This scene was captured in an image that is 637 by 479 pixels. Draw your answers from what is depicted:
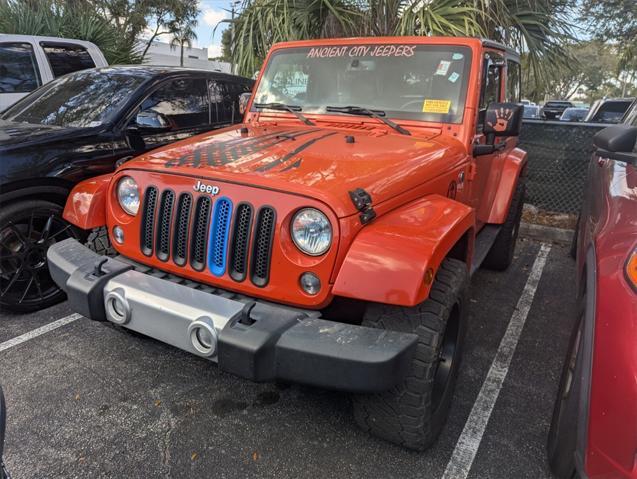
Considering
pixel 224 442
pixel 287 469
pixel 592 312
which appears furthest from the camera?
pixel 224 442

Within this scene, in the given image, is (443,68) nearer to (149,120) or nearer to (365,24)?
(149,120)

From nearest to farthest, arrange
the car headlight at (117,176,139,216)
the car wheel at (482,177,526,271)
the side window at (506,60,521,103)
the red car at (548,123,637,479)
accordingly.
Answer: the red car at (548,123,637,479) → the car headlight at (117,176,139,216) → the side window at (506,60,521,103) → the car wheel at (482,177,526,271)

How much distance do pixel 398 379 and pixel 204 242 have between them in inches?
42.6

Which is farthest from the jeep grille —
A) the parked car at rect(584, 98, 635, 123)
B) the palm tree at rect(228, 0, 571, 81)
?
the parked car at rect(584, 98, 635, 123)

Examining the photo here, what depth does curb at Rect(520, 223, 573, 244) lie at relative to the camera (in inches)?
222

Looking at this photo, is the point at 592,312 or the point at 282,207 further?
the point at 282,207

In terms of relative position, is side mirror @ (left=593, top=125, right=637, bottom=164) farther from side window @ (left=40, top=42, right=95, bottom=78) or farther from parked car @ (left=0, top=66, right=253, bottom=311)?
side window @ (left=40, top=42, right=95, bottom=78)

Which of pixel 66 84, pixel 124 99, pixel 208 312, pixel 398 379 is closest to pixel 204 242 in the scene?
pixel 208 312

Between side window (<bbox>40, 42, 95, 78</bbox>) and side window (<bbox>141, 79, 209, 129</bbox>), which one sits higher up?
side window (<bbox>40, 42, 95, 78</bbox>)

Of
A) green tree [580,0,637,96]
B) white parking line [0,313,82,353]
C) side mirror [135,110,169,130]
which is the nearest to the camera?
white parking line [0,313,82,353]

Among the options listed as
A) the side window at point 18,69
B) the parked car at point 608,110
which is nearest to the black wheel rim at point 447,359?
the side window at point 18,69

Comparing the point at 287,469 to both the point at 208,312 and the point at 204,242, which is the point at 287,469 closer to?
the point at 208,312

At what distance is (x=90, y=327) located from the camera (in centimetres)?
338

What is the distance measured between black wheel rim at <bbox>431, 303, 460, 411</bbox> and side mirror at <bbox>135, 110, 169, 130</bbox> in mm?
2991
